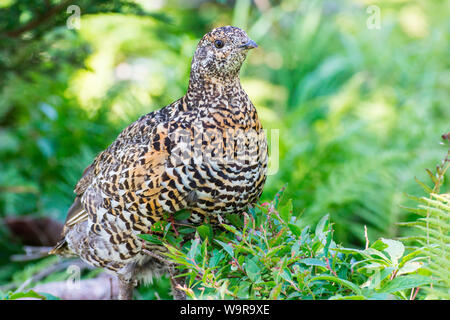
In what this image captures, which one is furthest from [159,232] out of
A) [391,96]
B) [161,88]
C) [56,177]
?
[391,96]

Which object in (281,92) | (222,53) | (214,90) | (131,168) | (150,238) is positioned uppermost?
(281,92)

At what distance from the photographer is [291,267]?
1.83m

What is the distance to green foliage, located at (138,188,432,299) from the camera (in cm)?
167

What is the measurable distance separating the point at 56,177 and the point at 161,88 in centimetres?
142

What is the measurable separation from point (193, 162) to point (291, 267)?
0.57 m

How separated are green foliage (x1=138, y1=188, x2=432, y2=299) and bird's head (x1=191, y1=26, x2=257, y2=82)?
2.03 ft

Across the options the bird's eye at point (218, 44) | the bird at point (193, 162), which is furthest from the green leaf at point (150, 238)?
the bird's eye at point (218, 44)

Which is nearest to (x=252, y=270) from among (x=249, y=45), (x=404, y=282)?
(x=404, y=282)

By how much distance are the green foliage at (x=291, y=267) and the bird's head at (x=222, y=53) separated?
0.62 m

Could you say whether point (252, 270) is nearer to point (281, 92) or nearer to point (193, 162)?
point (193, 162)

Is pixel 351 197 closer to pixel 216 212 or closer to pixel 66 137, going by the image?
pixel 216 212

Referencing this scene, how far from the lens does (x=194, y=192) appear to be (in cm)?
209

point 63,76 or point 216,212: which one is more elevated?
point 63,76

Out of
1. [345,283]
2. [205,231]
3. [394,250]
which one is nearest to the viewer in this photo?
[345,283]
